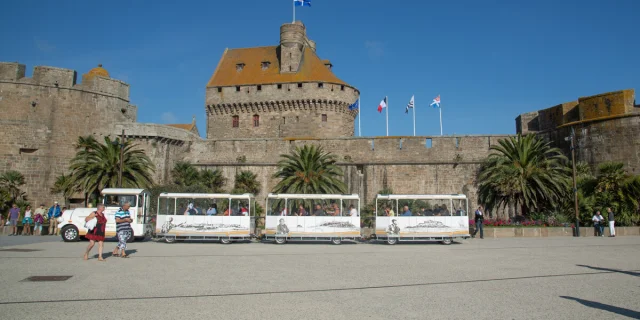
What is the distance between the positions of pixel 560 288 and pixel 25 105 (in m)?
29.1

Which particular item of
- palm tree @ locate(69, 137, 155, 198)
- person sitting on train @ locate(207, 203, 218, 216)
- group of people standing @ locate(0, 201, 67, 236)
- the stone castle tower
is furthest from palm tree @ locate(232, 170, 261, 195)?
person sitting on train @ locate(207, 203, 218, 216)

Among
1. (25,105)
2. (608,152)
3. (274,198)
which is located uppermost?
(25,105)

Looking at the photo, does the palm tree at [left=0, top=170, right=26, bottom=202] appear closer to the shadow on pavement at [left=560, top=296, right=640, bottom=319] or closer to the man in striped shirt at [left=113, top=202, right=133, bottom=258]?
the man in striped shirt at [left=113, top=202, right=133, bottom=258]

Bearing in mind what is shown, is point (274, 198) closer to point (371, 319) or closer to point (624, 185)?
point (371, 319)

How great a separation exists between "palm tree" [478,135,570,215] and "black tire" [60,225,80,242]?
16.8 metres

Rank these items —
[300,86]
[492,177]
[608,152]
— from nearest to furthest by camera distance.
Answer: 1. [492,177]
2. [608,152]
3. [300,86]

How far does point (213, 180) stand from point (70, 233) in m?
14.0

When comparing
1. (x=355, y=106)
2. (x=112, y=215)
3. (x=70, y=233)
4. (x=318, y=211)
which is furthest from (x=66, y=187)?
(x=355, y=106)

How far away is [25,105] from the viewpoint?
89.9 ft

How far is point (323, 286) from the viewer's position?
7.60 metres

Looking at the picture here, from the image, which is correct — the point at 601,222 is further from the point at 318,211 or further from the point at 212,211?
the point at 212,211

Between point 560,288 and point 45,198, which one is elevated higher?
point 45,198

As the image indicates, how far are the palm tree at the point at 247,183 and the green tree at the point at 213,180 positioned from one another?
0.97m

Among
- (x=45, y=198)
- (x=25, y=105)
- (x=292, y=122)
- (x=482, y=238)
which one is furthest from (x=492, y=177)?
(x=25, y=105)
